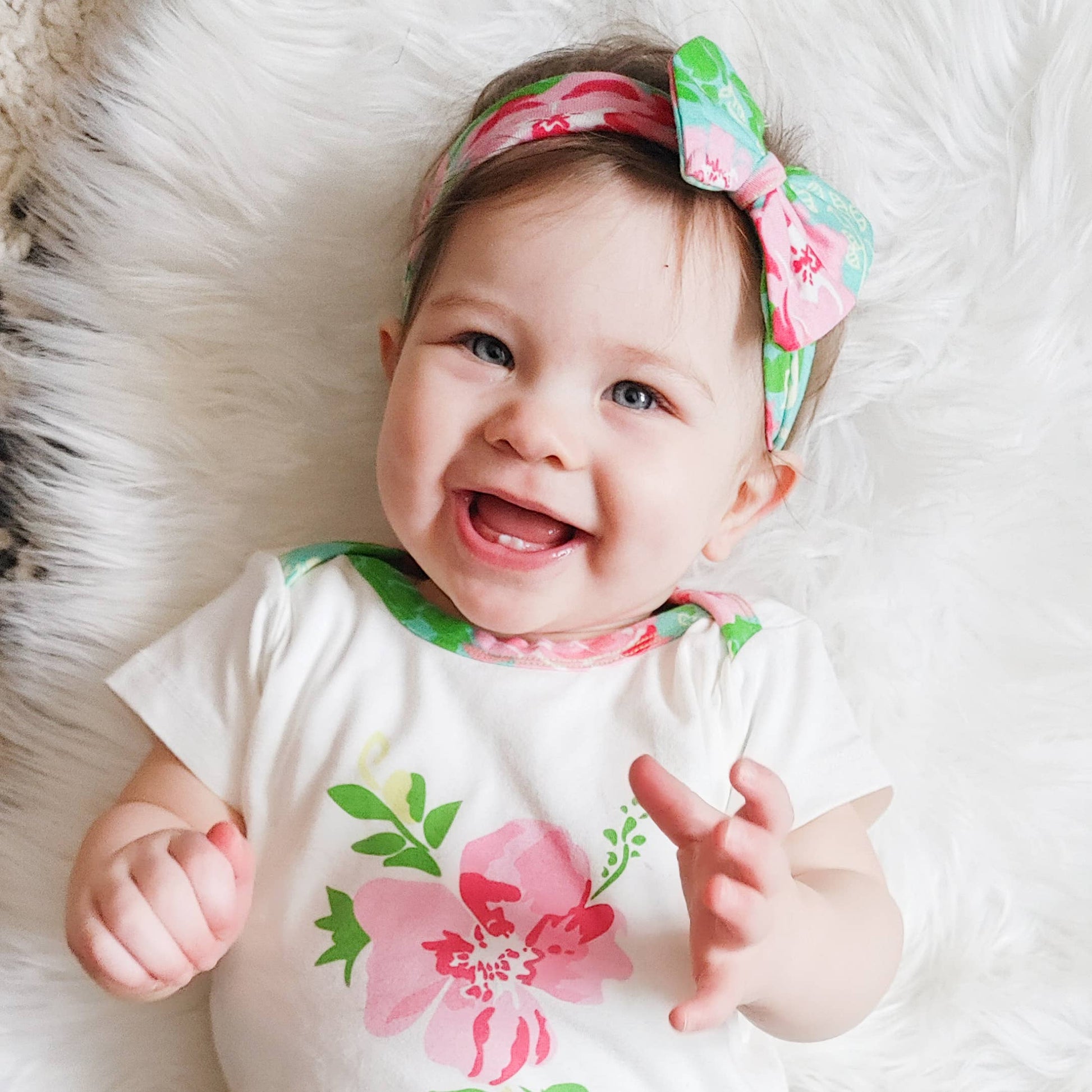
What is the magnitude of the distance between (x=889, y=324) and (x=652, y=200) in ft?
1.03

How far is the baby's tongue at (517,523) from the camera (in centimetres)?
99

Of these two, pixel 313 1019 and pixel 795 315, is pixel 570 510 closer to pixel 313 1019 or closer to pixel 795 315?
pixel 795 315

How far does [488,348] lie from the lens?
3.27ft

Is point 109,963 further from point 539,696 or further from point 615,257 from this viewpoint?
point 615,257

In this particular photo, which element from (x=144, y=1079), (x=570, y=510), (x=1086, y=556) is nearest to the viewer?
(x=570, y=510)

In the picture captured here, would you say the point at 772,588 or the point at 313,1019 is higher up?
the point at 772,588

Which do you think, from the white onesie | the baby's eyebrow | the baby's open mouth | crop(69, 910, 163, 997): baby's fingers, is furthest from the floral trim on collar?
crop(69, 910, 163, 997): baby's fingers

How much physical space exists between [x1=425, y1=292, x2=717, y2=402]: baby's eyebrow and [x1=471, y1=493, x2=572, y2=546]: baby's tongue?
139 mm

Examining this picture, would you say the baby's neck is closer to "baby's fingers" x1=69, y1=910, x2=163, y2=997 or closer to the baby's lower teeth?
the baby's lower teeth

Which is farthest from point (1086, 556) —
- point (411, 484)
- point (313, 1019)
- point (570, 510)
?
point (313, 1019)

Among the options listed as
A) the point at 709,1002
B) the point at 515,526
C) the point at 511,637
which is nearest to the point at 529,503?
the point at 515,526

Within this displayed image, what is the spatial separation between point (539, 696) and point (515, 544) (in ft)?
0.43

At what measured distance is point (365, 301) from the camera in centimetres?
118

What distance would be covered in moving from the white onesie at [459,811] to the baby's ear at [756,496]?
0.07 meters
